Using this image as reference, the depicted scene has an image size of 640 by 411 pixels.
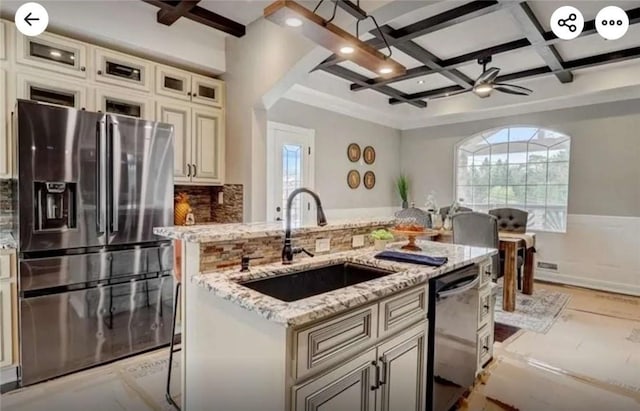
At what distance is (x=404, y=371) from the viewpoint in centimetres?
170

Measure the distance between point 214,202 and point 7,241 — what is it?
70.2 inches

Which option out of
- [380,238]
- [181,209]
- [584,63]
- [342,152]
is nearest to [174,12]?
[181,209]

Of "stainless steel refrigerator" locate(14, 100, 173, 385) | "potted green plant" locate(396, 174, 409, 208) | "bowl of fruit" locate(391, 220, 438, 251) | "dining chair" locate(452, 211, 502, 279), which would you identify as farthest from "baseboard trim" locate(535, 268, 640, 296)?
"stainless steel refrigerator" locate(14, 100, 173, 385)

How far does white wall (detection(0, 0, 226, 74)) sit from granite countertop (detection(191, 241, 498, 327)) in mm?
2443

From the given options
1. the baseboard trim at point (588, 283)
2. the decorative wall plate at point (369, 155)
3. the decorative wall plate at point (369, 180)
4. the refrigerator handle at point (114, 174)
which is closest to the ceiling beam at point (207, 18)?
the refrigerator handle at point (114, 174)

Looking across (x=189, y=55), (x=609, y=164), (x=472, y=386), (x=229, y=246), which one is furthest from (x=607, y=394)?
(x=189, y=55)

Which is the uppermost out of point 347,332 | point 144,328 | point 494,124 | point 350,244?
point 494,124

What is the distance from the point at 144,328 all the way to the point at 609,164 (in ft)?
19.0

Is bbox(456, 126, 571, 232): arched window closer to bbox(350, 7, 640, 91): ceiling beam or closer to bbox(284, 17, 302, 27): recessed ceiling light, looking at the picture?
bbox(350, 7, 640, 91): ceiling beam

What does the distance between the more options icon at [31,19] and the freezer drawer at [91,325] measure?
1.88 m

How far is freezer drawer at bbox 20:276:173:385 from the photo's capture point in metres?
2.45

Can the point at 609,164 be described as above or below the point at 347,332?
above

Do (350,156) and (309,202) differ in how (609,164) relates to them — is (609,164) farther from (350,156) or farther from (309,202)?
(309,202)

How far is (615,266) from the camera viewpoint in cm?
484
